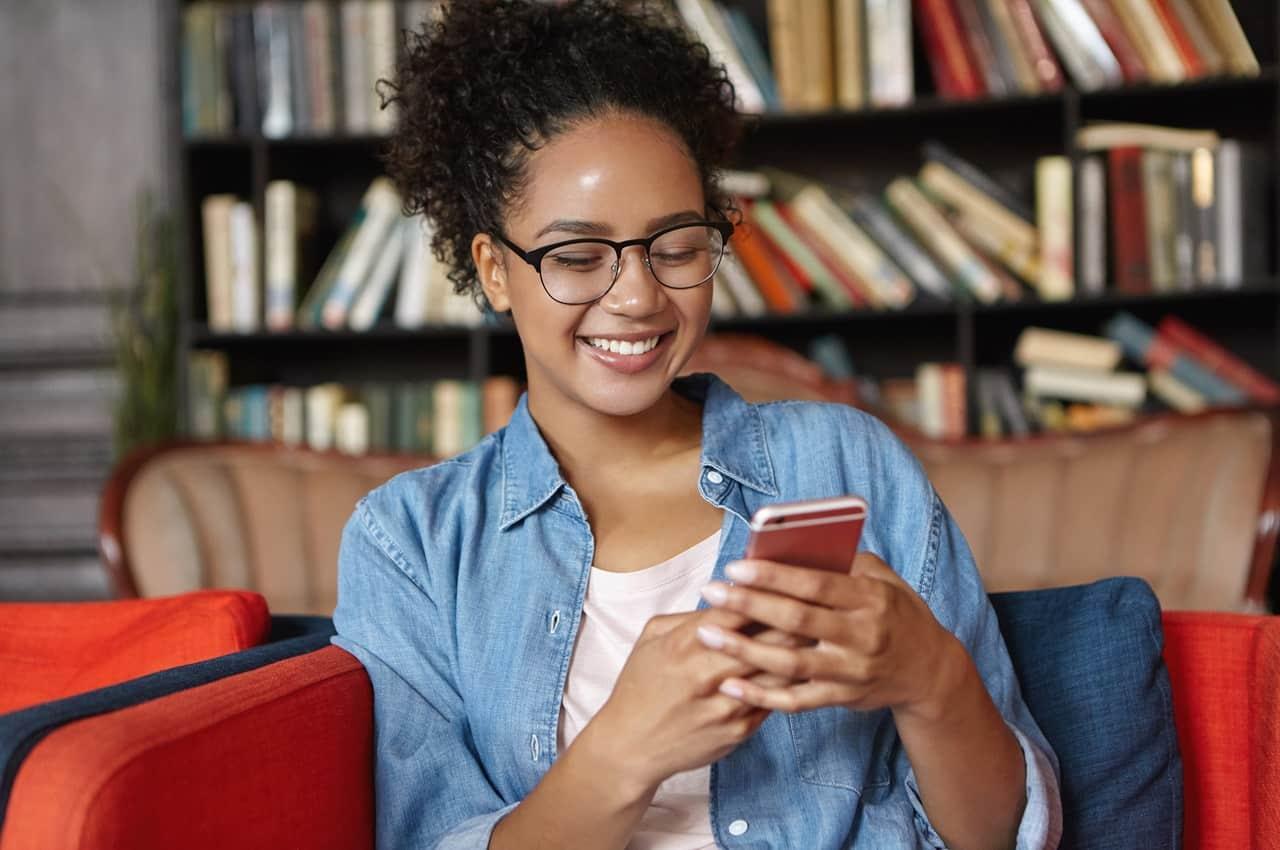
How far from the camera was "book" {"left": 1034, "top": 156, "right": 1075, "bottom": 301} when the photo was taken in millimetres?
Result: 2818

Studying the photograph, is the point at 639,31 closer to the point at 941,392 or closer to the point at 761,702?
the point at 761,702

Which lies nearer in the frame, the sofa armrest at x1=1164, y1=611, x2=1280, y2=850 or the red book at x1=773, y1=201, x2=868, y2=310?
the sofa armrest at x1=1164, y1=611, x2=1280, y2=850

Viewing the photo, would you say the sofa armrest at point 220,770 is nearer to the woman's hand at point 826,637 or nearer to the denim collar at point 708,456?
the denim collar at point 708,456

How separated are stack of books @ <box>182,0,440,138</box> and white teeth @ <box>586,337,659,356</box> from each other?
2.06 metres

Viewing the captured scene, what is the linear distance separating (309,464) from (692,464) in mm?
1462

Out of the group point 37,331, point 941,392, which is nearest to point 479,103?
point 941,392

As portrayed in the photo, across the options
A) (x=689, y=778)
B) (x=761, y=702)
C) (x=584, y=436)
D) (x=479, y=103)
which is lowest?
(x=689, y=778)

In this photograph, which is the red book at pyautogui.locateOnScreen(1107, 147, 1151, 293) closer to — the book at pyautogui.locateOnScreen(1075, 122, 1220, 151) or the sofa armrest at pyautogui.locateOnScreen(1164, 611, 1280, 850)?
the book at pyautogui.locateOnScreen(1075, 122, 1220, 151)

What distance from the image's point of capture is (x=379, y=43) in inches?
119

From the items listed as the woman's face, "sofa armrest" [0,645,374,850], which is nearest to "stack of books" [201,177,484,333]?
the woman's face

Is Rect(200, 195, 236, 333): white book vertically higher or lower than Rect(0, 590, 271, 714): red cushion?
higher

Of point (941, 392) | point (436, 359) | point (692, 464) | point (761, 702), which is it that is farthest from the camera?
point (436, 359)

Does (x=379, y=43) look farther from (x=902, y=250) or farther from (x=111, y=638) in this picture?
(x=111, y=638)

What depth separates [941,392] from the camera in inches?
116
